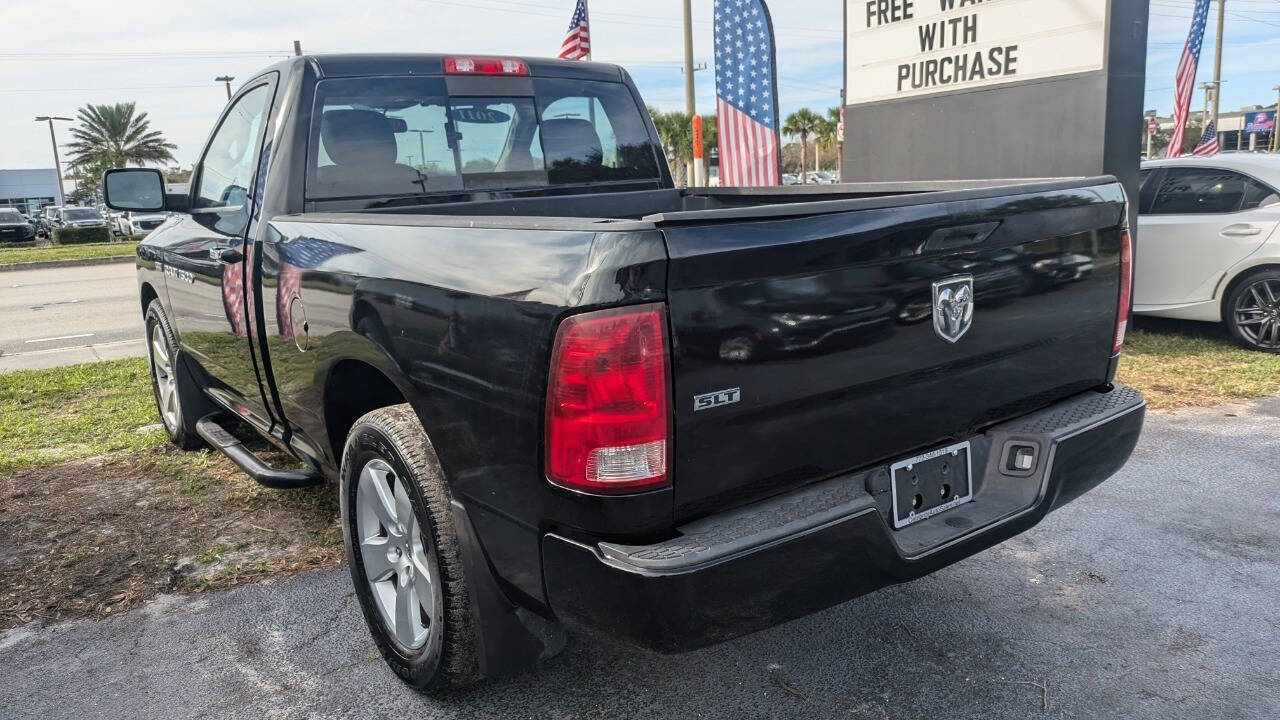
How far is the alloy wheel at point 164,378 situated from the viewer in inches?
203

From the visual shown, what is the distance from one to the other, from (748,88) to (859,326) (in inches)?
331

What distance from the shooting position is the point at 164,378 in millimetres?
5527

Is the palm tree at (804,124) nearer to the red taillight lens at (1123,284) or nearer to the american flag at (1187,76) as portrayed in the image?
the american flag at (1187,76)

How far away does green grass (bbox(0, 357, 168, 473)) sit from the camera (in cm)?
557

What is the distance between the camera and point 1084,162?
24.3 feet

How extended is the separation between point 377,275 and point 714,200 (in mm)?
2201

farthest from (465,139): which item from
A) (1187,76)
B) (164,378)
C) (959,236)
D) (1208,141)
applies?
(1208,141)

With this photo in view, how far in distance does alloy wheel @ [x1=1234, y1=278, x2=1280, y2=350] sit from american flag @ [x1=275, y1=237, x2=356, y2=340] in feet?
23.2

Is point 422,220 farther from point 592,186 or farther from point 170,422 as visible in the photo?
point 170,422

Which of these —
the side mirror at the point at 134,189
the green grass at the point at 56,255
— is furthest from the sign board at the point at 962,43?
the green grass at the point at 56,255

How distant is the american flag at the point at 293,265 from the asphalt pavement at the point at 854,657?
1052 millimetres

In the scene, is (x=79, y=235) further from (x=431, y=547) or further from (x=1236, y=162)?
(x=431, y=547)

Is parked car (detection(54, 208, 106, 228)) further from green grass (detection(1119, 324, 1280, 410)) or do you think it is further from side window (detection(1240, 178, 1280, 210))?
side window (detection(1240, 178, 1280, 210))

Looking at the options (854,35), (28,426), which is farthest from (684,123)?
(28,426)
